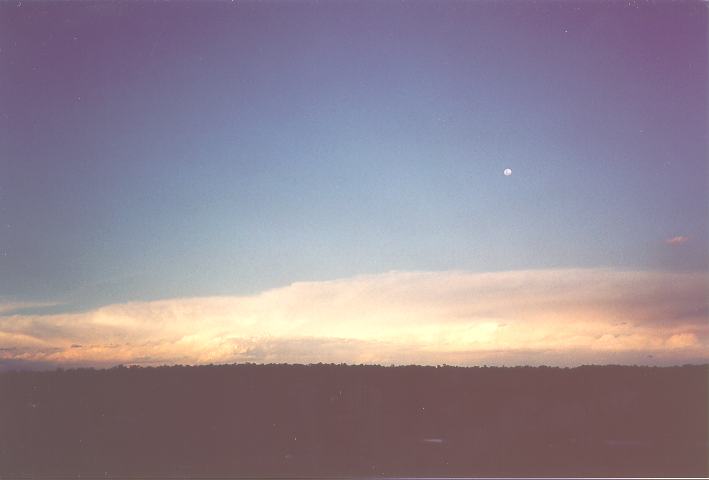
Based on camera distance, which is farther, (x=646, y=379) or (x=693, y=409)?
(x=646, y=379)

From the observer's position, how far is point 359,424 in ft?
116

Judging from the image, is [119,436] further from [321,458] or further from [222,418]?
[321,458]

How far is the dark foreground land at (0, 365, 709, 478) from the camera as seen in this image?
74.8 feet

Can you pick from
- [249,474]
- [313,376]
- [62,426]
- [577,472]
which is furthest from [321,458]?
[313,376]

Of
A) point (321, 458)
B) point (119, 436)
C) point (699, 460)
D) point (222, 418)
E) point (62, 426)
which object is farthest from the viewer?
point (222, 418)

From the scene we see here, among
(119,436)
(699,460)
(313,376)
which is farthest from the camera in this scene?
(313,376)

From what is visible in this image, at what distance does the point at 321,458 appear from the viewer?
2405 centimetres

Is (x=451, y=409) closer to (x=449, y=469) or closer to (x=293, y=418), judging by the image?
(x=293, y=418)

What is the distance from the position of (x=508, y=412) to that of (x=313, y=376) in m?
29.6

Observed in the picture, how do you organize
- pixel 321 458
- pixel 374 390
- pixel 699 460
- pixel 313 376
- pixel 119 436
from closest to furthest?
pixel 699 460 → pixel 321 458 → pixel 119 436 → pixel 374 390 → pixel 313 376

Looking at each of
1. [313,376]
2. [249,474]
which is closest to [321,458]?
[249,474]

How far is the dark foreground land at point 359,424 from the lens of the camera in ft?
74.8

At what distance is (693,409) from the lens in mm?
43500

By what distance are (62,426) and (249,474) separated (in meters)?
19.6
